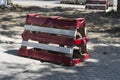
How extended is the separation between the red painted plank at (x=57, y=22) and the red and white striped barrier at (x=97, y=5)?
40.9ft

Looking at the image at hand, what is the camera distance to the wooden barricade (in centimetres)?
868

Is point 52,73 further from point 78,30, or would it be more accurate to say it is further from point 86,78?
point 78,30

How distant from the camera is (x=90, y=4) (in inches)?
869

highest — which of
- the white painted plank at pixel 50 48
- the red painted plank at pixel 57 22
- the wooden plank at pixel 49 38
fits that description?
the red painted plank at pixel 57 22

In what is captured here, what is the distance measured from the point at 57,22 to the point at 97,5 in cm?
1301

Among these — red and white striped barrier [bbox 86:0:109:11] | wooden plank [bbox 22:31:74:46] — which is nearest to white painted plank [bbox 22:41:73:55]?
wooden plank [bbox 22:31:74:46]

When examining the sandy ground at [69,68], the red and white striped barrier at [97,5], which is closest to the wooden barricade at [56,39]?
the sandy ground at [69,68]

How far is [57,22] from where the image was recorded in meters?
9.01

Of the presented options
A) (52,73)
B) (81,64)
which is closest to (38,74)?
(52,73)

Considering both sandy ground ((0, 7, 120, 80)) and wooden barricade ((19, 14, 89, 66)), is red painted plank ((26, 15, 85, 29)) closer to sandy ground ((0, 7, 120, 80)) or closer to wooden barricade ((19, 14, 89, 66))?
wooden barricade ((19, 14, 89, 66))

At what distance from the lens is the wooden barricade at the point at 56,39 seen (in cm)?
868

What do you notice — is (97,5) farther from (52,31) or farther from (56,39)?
(56,39)

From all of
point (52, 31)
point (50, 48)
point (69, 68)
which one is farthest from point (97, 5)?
point (69, 68)

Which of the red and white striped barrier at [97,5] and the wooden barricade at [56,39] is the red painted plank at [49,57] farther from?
the red and white striped barrier at [97,5]
